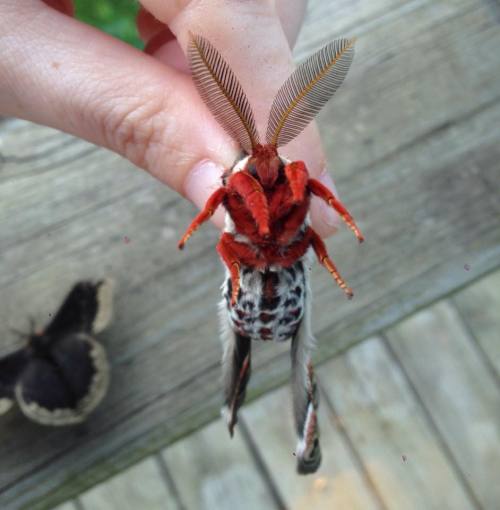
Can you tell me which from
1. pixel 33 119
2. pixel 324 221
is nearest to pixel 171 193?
pixel 33 119

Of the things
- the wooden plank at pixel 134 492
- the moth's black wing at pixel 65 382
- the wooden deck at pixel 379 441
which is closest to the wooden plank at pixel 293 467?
the wooden deck at pixel 379 441

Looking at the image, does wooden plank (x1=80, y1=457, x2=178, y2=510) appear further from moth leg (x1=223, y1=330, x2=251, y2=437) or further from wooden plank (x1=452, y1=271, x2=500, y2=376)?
wooden plank (x1=452, y1=271, x2=500, y2=376)

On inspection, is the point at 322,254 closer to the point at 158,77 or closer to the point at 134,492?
the point at 158,77

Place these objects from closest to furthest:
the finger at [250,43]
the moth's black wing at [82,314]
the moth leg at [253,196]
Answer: the moth leg at [253,196] → the finger at [250,43] → the moth's black wing at [82,314]

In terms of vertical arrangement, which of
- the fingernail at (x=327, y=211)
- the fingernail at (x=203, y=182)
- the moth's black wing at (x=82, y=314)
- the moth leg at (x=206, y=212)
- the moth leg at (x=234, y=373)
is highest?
the moth leg at (x=206, y=212)

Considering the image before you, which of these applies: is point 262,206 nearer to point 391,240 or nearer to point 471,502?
point 391,240

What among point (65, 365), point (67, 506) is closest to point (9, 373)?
point (65, 365)

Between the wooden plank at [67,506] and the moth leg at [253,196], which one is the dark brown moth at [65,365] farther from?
the moth leg at [253,196]
